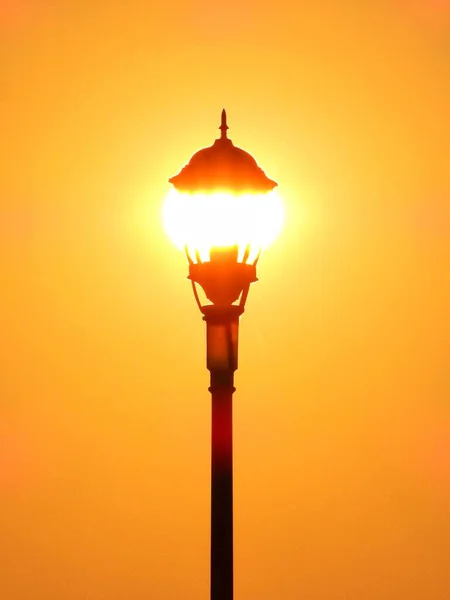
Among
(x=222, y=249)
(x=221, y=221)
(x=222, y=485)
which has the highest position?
(x=221, y=221)

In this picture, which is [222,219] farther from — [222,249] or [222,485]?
[222,485]

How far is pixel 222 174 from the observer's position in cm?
421

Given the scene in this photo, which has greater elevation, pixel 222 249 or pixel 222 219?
pixel 222 219

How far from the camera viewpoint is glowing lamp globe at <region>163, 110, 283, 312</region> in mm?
4156

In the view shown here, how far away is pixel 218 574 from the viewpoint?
4.28 m

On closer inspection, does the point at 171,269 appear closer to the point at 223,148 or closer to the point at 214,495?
the point at 223,148

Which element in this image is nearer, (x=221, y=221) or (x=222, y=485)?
(x=221, y=221)

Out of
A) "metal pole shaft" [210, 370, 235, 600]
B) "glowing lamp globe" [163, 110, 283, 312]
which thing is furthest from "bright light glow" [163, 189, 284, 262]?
"metal pole shaft" [210, 370, 235, 600]

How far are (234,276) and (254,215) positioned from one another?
1.08 feet

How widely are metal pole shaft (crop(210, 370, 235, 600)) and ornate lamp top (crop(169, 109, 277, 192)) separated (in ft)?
3.09

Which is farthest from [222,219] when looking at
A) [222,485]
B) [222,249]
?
[222,485]

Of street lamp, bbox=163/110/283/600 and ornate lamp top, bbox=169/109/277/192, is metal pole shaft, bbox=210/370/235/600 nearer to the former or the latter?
street lamp, bbox=163/110/283/600

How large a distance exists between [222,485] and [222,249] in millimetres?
1202

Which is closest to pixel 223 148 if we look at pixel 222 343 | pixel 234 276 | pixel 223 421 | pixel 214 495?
pixel 234 276
